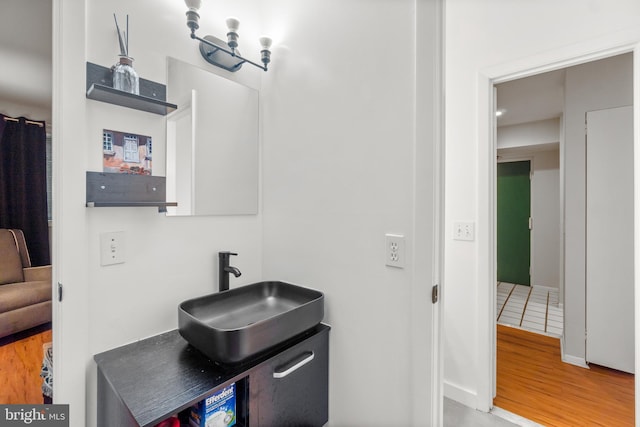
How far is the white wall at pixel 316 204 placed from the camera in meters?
1.00

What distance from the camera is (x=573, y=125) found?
2355 mm

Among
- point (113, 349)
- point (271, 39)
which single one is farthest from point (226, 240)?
point (271, 39)

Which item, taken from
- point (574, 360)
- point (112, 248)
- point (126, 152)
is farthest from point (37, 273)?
point (574, 360)

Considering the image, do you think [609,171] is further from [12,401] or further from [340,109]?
[12,401]

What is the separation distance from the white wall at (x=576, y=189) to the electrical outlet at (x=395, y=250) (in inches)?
84.3

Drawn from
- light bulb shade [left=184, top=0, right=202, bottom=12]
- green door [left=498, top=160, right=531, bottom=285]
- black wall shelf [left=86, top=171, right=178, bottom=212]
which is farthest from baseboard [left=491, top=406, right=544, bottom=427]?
green door [left=498, top=160, right=531, bottom=285]

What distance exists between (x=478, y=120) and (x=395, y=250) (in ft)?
3.93

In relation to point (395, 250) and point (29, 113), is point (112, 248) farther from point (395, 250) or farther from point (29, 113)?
point (395, 250)

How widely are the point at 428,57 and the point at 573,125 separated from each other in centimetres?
207

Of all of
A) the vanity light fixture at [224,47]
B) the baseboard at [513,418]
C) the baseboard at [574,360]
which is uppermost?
the vanity light fixture at [224,47]

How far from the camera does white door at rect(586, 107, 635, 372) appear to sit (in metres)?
2.14

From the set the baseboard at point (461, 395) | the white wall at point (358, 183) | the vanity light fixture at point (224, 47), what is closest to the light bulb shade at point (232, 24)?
the vanity light fixture at point (224, 47)

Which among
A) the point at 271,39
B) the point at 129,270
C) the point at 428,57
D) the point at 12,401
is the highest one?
the point at 271,39

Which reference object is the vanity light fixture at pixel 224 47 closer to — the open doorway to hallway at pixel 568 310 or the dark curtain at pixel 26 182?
the dark curtain at pixel 26 182
